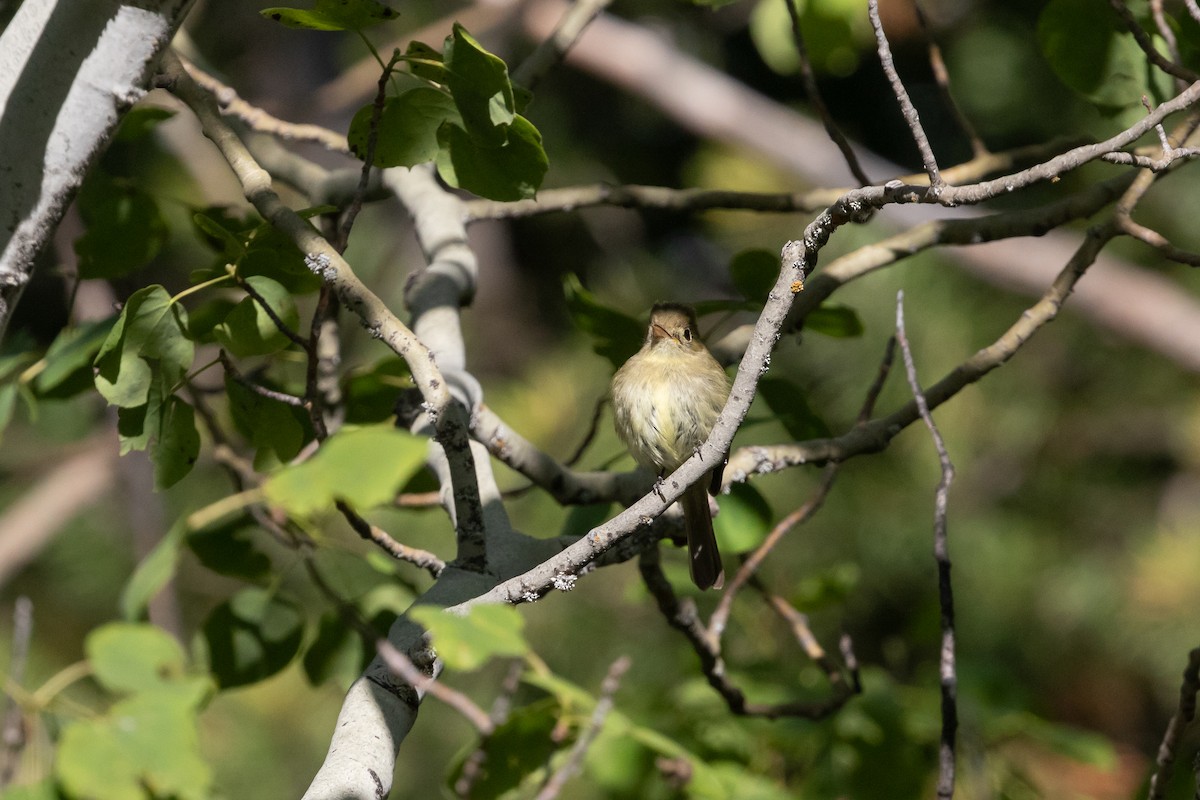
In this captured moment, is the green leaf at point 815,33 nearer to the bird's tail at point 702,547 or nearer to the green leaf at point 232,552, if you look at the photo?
the bird's tail at point 702,547

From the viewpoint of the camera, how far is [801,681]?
88.7 inches

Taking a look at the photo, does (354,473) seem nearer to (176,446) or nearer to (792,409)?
(176,446)

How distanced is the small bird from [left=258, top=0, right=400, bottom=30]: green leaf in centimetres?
98

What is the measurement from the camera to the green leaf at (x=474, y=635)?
0.83 metres

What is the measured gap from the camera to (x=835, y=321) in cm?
198

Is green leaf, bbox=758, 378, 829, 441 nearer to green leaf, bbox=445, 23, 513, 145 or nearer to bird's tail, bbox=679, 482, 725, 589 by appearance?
bird's tail, bbox=679, 482, 725, 589

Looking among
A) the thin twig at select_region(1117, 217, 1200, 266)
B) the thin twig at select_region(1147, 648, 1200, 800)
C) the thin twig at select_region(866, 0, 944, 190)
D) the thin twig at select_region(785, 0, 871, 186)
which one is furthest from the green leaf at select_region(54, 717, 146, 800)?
the thin twig at select_region(1117, 217, 1200, 266)

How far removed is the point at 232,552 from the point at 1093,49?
1.62 m

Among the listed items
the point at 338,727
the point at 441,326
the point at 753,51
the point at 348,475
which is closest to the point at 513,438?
the point at 441,326

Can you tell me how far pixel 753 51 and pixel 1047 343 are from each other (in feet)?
6.67

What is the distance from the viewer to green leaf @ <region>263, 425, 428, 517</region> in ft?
2.51

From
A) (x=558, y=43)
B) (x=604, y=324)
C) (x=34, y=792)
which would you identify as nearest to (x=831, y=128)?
(x=604, y=324)

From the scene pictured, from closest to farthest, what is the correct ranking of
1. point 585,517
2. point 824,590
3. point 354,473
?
point 354,473
point 585,517
point 824,590

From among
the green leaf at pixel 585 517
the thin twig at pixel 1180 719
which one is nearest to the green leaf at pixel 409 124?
the green leaf at pixel 585 517
